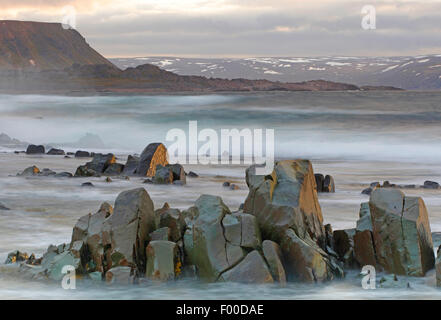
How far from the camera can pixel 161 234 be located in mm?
6766

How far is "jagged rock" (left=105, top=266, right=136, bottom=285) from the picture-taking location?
6.24 m

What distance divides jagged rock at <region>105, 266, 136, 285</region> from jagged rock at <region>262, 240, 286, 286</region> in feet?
3.87

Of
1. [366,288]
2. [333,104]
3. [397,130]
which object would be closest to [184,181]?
Answer: [366,288]

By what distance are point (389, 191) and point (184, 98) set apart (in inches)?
1772

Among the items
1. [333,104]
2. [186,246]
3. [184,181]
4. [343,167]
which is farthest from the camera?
[333,104]

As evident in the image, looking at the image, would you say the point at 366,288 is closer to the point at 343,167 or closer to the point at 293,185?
the point at 293,185

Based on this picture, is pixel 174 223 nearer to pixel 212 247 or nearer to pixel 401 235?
pixel 212 247

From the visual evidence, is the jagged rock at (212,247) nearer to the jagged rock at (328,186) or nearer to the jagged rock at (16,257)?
the jagged rock at (16,257)

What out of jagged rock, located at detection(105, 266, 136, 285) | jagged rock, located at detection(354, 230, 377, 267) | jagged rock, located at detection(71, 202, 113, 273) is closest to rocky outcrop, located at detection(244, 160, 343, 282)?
jagged rock, located at detection(354, 230, 377, 267)

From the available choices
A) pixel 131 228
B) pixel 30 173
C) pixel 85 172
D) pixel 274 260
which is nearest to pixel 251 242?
pixel 274 260

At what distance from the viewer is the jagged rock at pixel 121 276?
246 inches

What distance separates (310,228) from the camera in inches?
272

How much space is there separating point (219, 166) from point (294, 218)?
1276 centimetres

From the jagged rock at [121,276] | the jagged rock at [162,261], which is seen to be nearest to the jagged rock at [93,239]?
the jagged rock at [121,276]
